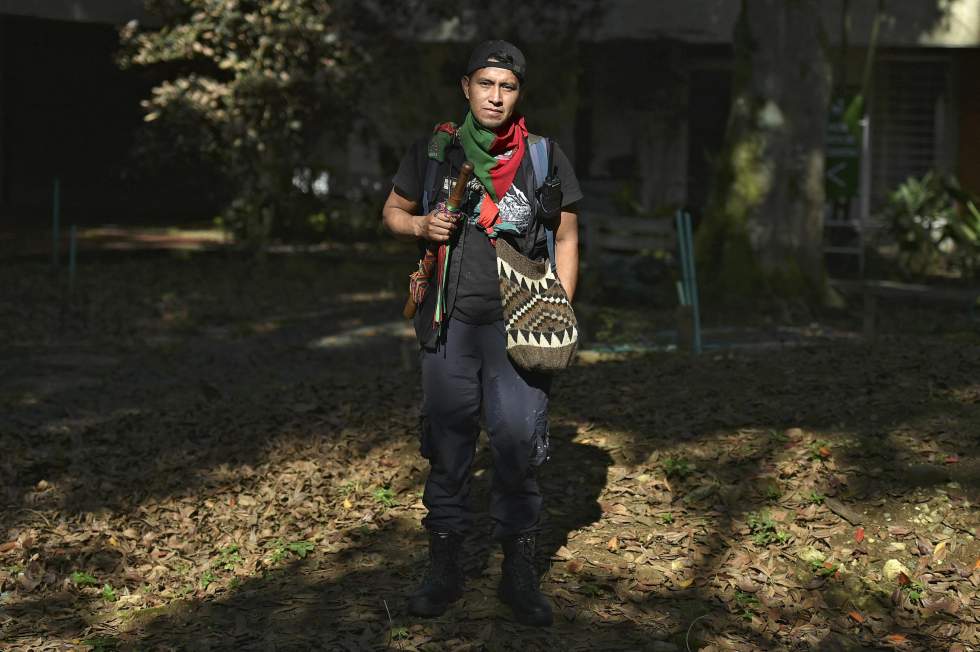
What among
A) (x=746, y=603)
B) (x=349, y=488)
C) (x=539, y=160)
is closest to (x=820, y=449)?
(x=746, y=603)

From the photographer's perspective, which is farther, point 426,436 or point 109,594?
point 109,594

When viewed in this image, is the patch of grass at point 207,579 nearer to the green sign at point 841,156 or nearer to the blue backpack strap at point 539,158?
the blue backpack strap at point 539,158

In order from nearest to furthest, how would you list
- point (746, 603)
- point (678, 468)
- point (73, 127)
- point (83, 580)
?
point (746, 603), point (83, 580), point (678, 468), point (73, 127)

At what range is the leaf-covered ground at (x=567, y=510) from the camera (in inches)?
216

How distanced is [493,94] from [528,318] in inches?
30.8

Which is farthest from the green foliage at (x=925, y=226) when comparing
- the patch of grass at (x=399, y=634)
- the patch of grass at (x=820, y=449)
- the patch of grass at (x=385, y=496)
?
the patch of grass at (x=399, y=634)

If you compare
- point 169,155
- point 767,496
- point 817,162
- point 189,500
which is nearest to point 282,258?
point 169,155

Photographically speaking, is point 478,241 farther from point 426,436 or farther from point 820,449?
point 820,449

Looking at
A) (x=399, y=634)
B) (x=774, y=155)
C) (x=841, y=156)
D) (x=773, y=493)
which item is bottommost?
(x=399, y=634)

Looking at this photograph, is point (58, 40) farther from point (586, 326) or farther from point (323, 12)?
point (586, 326)

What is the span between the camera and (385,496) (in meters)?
6.88

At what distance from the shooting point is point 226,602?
5781 millimetres

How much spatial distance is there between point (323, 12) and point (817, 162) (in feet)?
19.5

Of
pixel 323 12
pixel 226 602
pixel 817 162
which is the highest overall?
pixel 323 12
